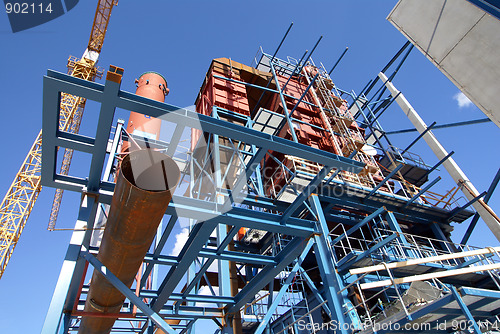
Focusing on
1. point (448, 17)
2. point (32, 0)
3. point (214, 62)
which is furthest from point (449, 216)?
point (32, 0)

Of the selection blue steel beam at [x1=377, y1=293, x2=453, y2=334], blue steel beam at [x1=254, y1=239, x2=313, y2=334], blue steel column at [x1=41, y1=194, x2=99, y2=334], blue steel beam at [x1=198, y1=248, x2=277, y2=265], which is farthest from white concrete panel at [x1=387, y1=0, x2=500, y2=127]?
blue steel column at [x1=41, y1=194, x2=99, y2=334]

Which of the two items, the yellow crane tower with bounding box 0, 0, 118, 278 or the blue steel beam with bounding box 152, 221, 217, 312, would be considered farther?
the yellow crane tower with bounding box 0, 0, 118, 278

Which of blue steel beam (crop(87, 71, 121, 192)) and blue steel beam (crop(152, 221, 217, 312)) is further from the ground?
blue steel beam (crop(87, 71, 121, 192))

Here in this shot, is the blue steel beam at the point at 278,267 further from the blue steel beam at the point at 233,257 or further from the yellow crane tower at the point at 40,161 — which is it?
the yellow crane tower at the point at 40,161

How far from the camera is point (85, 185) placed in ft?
24.7

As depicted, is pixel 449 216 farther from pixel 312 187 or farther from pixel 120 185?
pixel 120 185

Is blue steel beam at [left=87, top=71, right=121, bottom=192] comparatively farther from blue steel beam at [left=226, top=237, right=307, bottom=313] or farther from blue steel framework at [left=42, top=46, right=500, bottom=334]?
blue steel beam at [left=226, top=237, right=307, bottom=313]

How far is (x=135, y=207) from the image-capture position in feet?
16.8

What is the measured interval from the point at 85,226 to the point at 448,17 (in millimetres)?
10335

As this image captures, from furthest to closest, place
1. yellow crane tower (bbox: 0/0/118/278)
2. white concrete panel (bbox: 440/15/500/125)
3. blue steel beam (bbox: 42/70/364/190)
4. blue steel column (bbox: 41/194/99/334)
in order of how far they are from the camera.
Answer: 1. yellow crane tower (bbox: 0/0/118/278)
2. white concrete panel (bbox: 440/15/500/125)
3. blue steel beam (bbox: 42/70/364/190)
4. blue steel column (bbox: 41/194/99/334)

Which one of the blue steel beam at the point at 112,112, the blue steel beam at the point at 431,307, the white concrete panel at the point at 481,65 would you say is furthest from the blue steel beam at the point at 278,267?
the white concrete panel at the point at 481,65

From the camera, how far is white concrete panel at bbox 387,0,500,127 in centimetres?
694

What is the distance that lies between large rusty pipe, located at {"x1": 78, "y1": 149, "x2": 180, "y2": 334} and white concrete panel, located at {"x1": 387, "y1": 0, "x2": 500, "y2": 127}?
23.7 feet

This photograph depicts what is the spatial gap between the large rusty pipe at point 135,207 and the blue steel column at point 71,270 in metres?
0.62
